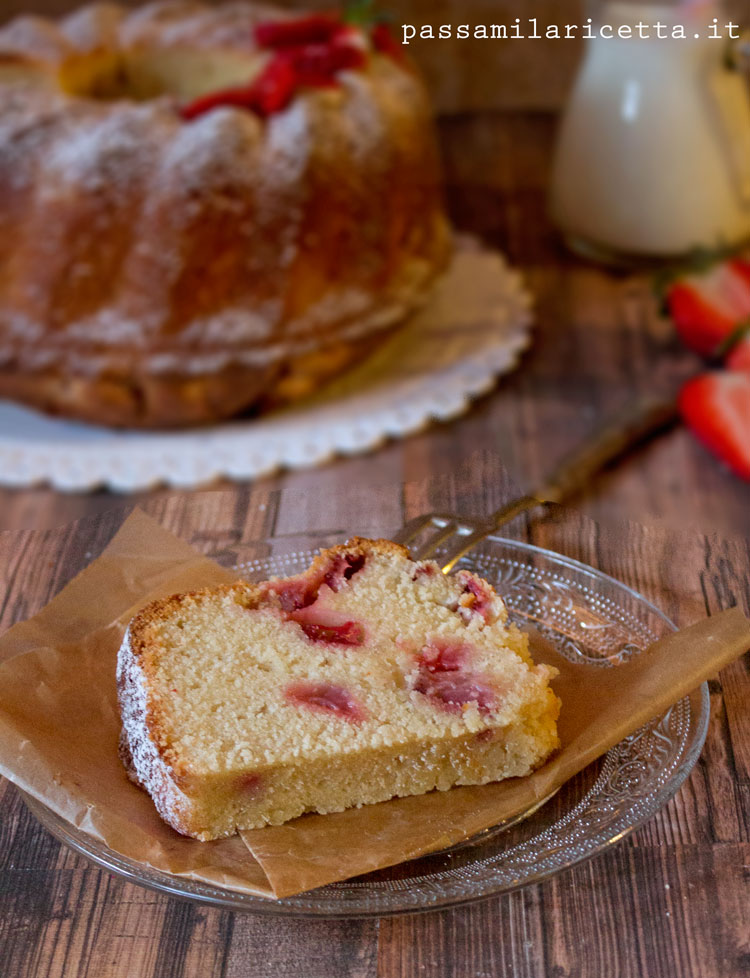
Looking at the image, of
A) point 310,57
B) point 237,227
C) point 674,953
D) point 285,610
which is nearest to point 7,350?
point 237,227

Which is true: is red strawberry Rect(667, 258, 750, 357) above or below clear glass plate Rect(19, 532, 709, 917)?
below

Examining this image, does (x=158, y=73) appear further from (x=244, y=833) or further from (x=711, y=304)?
(x=244, y=833)

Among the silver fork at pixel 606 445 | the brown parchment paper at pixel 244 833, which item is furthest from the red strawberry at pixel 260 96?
the brown parchment paper at pixel 244 833

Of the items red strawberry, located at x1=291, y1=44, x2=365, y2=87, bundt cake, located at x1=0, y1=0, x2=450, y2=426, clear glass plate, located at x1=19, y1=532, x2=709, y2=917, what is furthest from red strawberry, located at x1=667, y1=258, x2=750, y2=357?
clear glass plate, located at x1=19, y1=532, x2=709, y2=917

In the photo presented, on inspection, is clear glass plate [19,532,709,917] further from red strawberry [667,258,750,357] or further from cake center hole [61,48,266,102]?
cake center hole [61,48,266,102]

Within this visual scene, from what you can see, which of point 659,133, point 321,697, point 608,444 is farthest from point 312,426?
point 321,697
